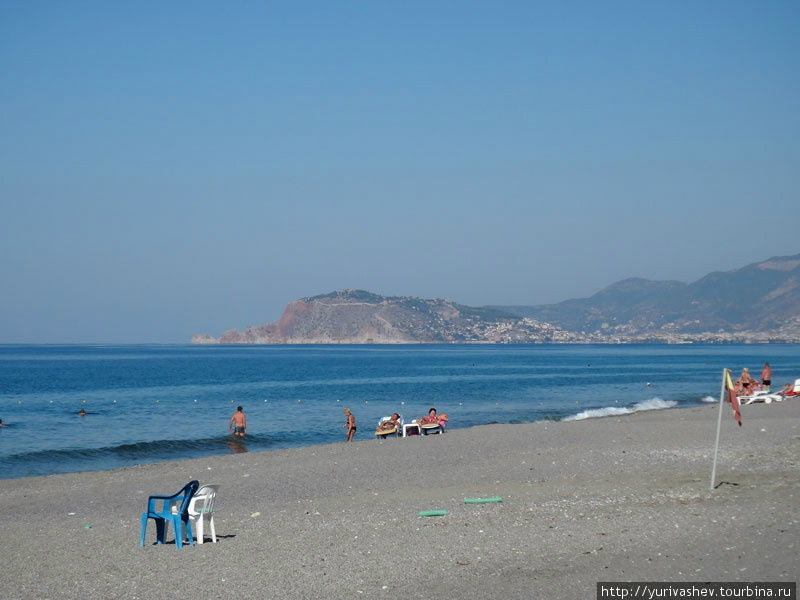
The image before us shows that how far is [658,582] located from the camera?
7.64 meters

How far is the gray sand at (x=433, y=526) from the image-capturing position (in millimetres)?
8188

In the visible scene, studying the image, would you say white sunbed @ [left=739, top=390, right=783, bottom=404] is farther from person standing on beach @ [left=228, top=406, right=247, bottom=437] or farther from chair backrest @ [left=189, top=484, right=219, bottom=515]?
chair backrest @ [left=189, top=484, right=219, bottom=515]

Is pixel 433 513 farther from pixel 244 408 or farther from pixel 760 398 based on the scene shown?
pixel 244 408

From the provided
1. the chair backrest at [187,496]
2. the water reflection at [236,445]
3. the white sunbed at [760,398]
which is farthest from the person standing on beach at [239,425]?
the chair backrest at [187,496]

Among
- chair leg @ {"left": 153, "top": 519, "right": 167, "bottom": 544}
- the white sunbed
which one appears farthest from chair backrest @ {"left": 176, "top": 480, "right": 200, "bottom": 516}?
the white sunbed

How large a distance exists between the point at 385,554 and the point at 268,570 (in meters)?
1.28

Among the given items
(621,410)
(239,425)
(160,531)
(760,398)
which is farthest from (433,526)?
(621,410)

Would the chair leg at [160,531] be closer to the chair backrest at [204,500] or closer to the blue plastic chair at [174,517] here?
the blue plastic chair at [174,517]

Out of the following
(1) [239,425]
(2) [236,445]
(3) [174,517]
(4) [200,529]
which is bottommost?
(2) [236,445]

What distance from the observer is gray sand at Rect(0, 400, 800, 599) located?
8188 mm

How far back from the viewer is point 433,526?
34.3ft

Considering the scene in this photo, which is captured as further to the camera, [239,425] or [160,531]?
[239,425]

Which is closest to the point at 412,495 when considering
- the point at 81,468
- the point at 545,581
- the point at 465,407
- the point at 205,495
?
the point at 205,495

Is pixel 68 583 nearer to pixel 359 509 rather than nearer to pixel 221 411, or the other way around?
pixel 359 509
